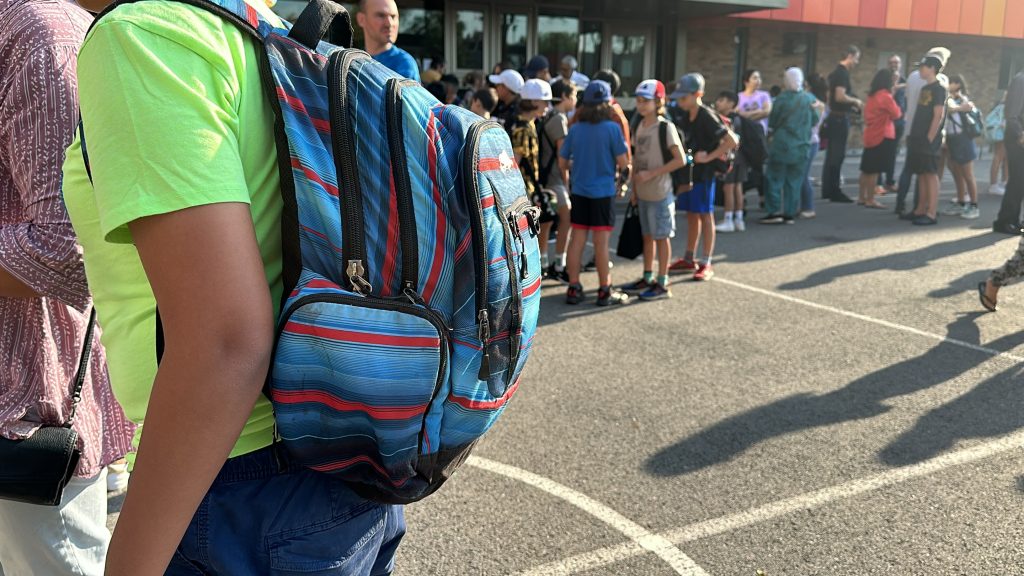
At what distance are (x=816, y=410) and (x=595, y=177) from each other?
296 centimetres

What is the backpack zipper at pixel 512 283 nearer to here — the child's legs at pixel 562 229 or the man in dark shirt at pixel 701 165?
the child's legs at pixel 562 229

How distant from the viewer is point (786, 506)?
129 inches

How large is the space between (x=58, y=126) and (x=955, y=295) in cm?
696

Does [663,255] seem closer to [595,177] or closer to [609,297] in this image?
[609,297]

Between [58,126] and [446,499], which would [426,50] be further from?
[58,126]

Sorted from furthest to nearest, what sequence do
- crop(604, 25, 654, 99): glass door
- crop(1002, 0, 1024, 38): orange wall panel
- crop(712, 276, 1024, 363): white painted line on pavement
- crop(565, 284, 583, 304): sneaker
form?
crop(1002, 0, 1024, 38): orange wall panel
crop(604, 25, 654, 99): glass door
crop(565, 284, 583, 304): sneaker
crop(712, 276, 1024, 363): white painted line on pavement

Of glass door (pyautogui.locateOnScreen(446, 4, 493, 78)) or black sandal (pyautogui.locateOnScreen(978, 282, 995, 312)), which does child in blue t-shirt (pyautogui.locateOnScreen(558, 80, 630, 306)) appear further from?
glass door (pyautogui.locateOnScreen(446, 4, 493, 78))

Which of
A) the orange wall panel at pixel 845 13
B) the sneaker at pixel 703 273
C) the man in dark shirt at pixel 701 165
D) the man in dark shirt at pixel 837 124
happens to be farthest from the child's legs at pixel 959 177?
the orange wall panel at pixel 845 13

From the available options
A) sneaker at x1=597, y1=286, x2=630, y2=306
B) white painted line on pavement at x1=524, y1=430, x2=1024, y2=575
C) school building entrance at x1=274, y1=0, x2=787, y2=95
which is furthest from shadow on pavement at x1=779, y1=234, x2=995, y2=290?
school building entrance at x1=274, y1=0, x2=787, y2=95

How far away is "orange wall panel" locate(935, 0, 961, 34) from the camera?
21.4 meters

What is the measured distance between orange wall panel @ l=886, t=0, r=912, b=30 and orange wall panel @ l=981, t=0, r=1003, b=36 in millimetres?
3533

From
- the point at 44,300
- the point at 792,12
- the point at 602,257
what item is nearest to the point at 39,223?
the point at 44,300

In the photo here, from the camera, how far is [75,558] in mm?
1695

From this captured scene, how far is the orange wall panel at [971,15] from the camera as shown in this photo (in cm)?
2191
